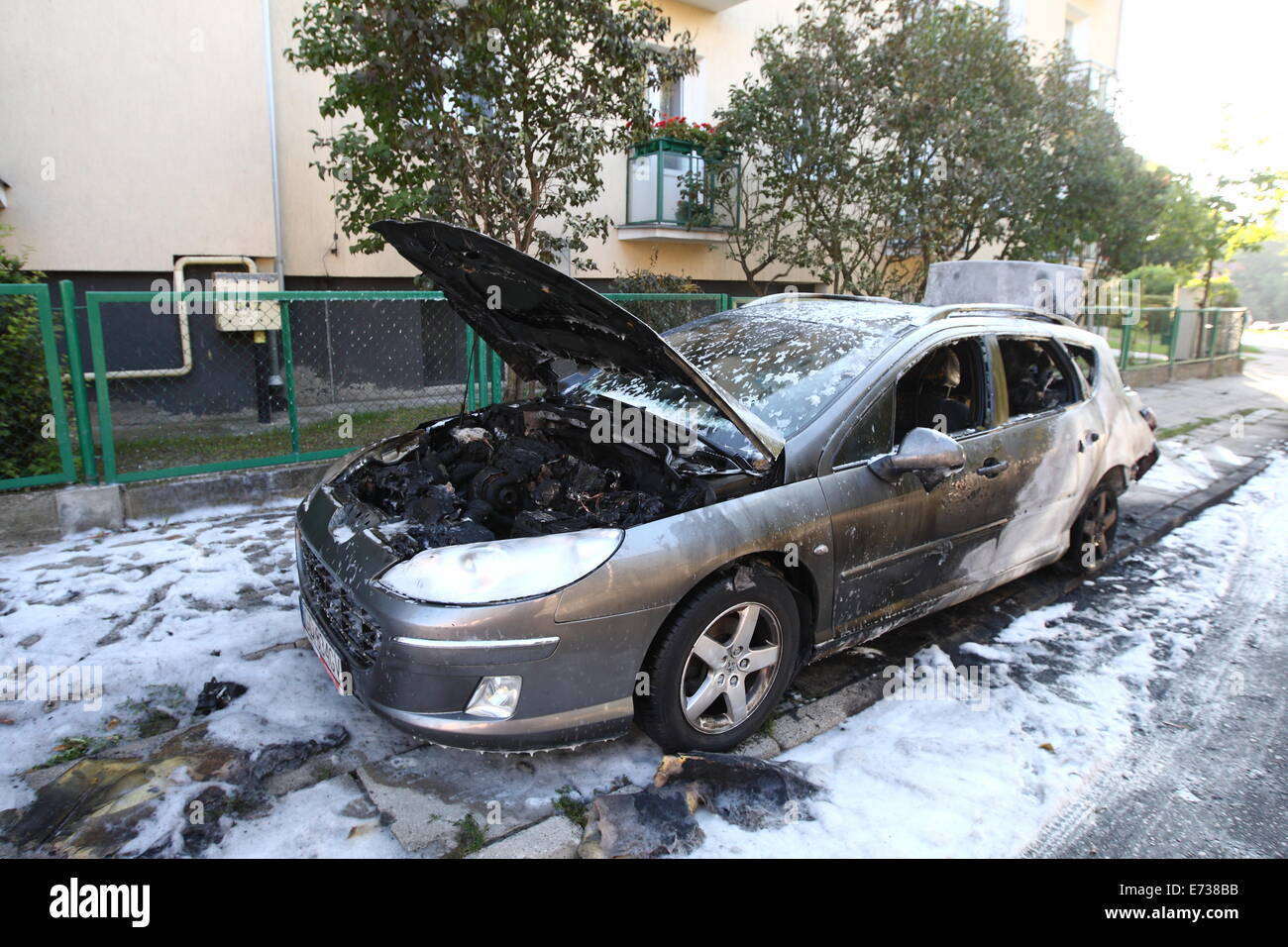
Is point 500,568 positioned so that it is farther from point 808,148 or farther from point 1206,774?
point 808,148

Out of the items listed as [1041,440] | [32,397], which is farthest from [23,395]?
[1041,440]

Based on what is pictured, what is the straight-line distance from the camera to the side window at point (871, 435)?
3.16 m

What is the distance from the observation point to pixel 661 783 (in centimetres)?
271

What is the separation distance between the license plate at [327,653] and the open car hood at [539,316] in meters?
1.53

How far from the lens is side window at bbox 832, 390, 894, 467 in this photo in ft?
10.4

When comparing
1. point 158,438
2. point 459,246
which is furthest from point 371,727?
point 158,438

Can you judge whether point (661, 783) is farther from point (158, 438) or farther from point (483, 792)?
point (158, 438)

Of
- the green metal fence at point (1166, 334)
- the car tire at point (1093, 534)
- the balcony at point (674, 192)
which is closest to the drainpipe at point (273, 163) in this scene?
the balcony at point (674, 192)

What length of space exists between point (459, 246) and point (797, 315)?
1803 millimetres

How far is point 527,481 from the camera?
10.7 ft

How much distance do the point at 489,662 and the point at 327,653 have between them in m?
0.80

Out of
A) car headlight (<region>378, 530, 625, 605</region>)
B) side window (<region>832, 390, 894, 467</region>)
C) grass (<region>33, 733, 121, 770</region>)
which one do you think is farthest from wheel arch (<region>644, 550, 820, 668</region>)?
grass (<region>33, 733, 121, 770</region>)

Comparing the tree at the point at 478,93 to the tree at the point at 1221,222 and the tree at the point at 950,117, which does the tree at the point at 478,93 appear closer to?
the tree at the point at 950,117

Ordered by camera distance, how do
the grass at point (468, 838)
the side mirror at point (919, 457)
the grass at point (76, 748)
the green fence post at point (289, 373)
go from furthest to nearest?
the green fence post at point (289, 373)
the side mirror at point (919, 457)
the grass at point (76, 748)
the grass at point (468, 838)
